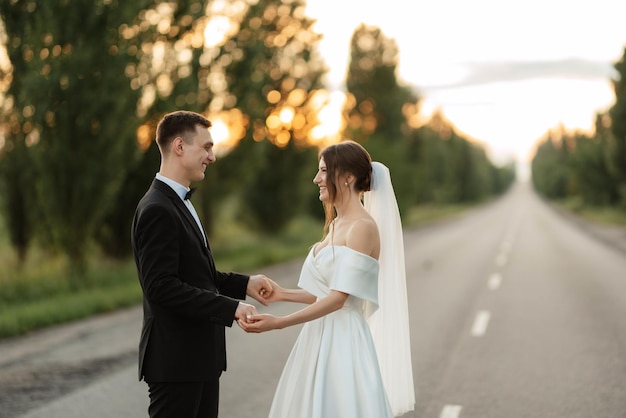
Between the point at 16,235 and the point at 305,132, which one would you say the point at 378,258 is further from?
the point at 305,132

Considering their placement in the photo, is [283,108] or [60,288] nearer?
[60,288]

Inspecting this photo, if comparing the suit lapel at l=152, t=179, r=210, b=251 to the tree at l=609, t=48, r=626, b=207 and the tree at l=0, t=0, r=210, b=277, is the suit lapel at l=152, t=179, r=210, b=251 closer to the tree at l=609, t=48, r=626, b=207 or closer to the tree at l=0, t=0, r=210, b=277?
the tree at l=0, t=0, r=210, b=277

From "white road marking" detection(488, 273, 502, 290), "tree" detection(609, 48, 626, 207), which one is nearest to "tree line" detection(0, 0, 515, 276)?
"white road marking" detection(488, 273, 502, 290)

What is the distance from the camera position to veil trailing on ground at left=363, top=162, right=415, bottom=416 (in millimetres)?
3652

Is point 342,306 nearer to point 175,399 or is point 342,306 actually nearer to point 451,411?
point 175,399

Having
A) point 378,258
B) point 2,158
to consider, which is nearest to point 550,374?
point 378,258

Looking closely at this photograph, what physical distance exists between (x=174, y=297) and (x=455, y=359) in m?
4.89

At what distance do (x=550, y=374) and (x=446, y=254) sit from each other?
13.4m

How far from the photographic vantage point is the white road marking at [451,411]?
527 cm

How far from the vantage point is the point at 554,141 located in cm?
15525

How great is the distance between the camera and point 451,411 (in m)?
5.37

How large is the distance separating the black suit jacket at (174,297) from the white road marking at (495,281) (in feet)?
34.5

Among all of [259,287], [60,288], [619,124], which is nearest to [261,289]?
[259,287]

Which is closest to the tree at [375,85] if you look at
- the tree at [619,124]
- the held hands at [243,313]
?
the tree at [619,124]
